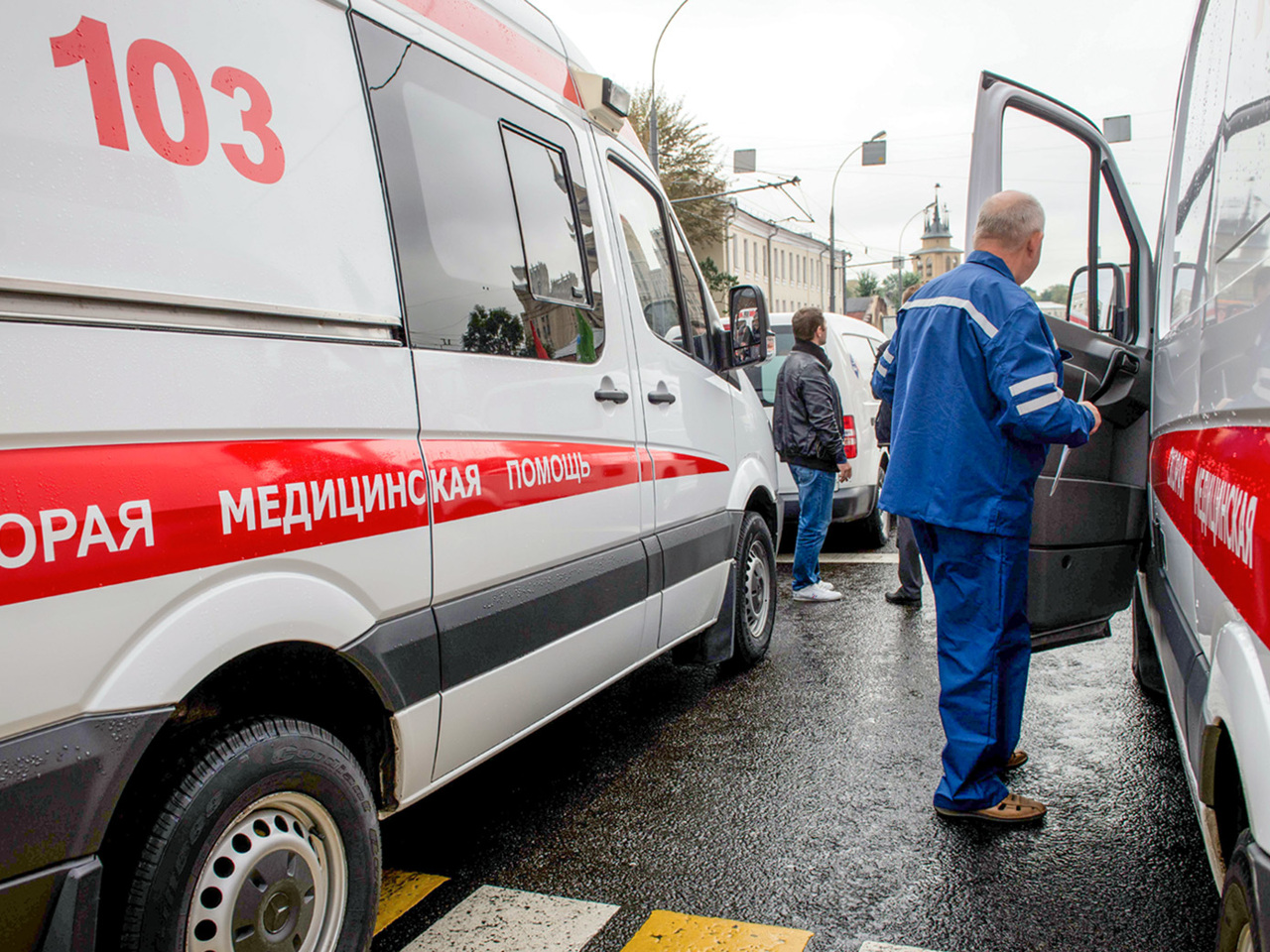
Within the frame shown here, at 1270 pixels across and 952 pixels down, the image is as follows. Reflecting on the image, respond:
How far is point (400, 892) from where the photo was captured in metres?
2.76

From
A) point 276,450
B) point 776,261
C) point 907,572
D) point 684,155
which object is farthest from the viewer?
point 776,261

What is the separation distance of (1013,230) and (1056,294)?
0.91 metres

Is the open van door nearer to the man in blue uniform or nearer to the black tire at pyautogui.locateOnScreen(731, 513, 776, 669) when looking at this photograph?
the man in blue uniform

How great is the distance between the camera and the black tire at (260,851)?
1.70 meters

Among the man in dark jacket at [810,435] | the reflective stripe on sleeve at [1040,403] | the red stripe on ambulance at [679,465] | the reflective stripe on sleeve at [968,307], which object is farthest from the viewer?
the man in dark jacket at [810,435]

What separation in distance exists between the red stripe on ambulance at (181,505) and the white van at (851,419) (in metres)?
5.04

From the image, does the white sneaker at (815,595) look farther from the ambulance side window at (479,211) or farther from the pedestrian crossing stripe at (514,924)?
the pedestrian crossing stripe at (514,924)

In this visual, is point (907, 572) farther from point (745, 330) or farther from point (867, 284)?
point (867, 284)

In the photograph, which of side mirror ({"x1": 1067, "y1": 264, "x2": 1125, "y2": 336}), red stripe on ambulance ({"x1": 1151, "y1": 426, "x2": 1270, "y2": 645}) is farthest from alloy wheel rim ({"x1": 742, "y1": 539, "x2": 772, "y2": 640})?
red stripe on ambulance ({"x1": 1151, "y1": 426, "x2": 1270, "y2": 645})

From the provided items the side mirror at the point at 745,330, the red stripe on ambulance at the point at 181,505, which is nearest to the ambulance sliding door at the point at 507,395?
the red stripe on ambulance at the point at 181,505

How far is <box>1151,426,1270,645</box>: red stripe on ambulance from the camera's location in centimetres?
149

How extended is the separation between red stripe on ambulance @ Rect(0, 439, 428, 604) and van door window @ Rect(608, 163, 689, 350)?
1695 mm

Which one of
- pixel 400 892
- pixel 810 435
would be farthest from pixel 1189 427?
pixel 810 435

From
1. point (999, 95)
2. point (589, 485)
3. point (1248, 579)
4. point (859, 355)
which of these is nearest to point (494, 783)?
point (589, 485)
